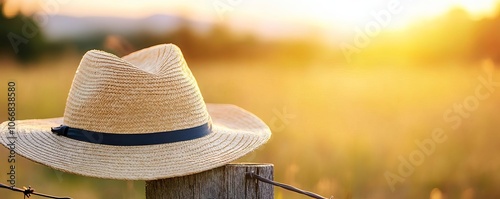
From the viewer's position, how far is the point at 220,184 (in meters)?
1.88

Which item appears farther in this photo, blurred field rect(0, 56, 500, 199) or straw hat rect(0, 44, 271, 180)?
blurred field rect(0, 56, 500, 199)

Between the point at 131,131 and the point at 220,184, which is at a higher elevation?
the point at 131,131

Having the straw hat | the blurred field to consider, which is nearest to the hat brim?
the straw hat

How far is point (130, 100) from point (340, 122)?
5.48 feet

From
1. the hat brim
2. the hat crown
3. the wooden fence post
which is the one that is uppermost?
the hat crown

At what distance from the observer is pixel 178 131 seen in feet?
6.48

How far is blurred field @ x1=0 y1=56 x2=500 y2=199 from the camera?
3.12 meters

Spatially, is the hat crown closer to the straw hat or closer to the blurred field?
the straw hat

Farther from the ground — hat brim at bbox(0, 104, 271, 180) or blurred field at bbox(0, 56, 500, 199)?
blurred field at bbox(0, 56, 500, 199)

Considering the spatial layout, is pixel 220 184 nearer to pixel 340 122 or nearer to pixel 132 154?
pixel 132 154

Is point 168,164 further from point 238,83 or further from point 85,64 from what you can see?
point 238,83

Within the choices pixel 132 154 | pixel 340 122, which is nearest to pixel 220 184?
pixel 132 154

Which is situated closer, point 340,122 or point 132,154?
point 132,154

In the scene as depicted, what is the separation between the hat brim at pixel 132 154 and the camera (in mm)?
1857
